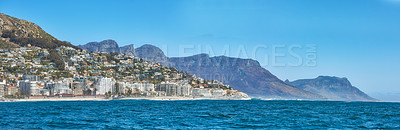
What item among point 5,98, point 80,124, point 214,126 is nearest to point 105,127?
point 80,124

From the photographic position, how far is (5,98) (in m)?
177

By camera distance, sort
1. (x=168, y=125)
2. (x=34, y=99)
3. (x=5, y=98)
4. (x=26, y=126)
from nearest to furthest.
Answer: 1. (x=26, y=126)
2. (x=168, y=125)
3. (x=5, y=98)
4. (x=34, y=99)

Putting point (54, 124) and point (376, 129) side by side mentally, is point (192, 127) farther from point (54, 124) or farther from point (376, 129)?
point (376, 129)

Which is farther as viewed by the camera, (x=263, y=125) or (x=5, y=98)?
(x=5, y=98)

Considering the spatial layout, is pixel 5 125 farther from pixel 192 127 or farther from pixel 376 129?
pixel 376 129

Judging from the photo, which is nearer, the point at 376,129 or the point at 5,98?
the point at 376,129

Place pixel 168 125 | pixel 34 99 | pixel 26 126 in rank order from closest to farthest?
pixel 26 126, pixel 168 125, pixel 34 99

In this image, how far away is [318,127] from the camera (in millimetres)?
57094

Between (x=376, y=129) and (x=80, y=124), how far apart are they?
39.2 meters

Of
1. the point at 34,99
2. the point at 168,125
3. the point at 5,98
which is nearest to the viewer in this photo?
the point at 168,125

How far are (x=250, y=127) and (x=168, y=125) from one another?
35.9ft

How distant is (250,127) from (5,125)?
3133cm

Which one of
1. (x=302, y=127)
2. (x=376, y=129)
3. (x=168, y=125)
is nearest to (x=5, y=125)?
(x=168, y=125)

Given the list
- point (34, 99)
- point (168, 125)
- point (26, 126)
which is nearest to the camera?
point (26, 126)
